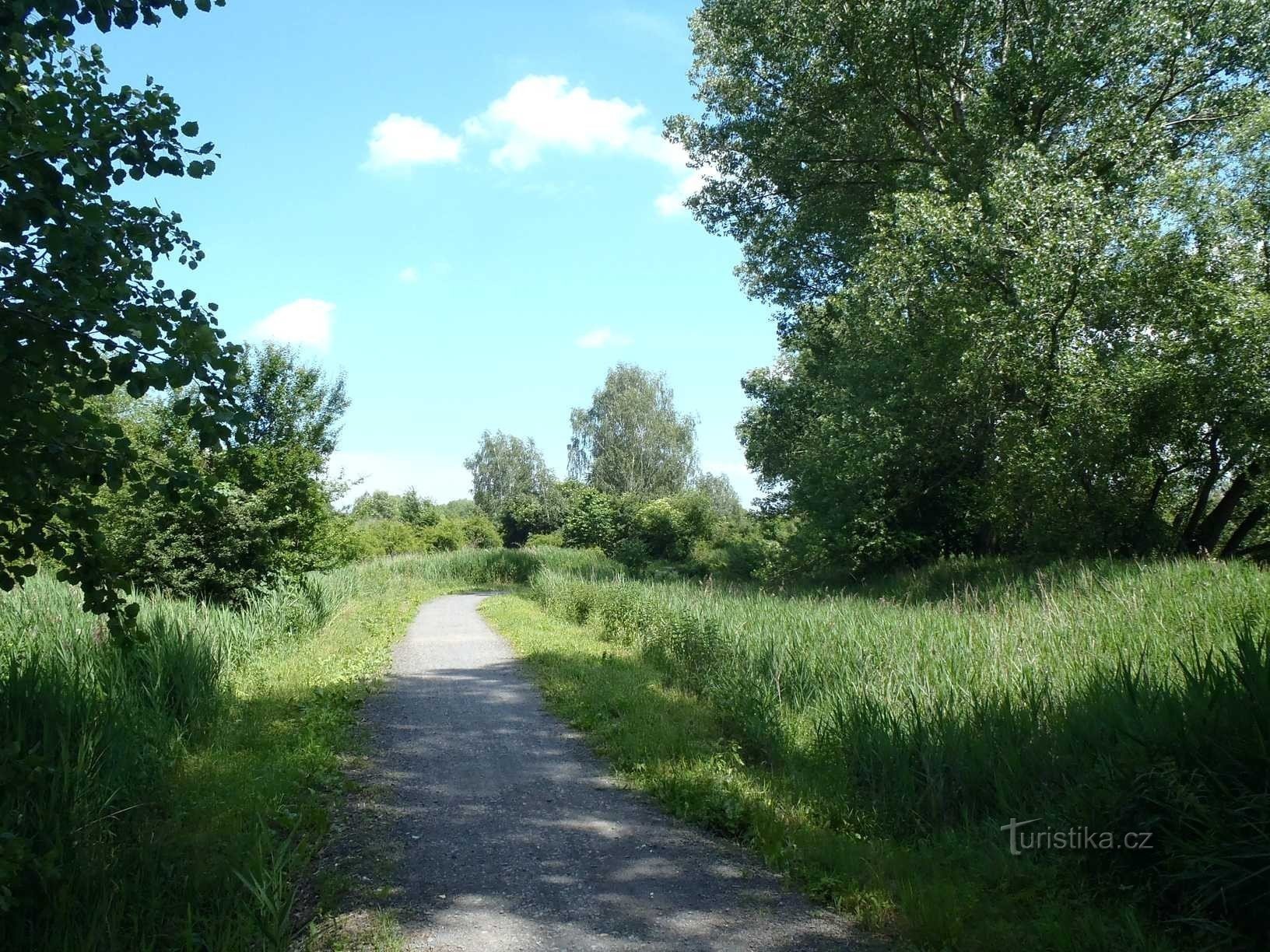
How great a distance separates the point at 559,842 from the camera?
576cm

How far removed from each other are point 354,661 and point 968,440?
1522 centimetres

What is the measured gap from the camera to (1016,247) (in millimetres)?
16453

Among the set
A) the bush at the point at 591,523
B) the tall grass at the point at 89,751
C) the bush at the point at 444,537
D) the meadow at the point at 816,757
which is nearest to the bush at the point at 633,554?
the bush at the point at 591,523

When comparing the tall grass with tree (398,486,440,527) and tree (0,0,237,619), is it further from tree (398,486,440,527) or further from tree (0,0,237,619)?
tree (398,486,440,527)

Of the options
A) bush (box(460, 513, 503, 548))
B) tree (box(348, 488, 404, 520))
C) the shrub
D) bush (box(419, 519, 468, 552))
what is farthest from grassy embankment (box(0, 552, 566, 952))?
tree (box(348, 488, 404, 520))

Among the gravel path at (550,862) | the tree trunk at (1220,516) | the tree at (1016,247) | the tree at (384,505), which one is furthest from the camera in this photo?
the tree at (384,505)

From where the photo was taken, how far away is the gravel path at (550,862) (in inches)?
175

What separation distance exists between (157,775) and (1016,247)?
16508 mm

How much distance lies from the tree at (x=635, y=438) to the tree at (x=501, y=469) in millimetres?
18023

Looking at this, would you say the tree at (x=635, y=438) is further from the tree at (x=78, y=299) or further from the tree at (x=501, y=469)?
the tree at (x=78, y=299)

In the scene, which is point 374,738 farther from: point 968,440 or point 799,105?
point 799,105

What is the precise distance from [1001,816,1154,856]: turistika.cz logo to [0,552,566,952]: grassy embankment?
4220 mm

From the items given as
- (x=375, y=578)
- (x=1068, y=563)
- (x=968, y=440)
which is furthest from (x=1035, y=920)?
(x=375, y=578)

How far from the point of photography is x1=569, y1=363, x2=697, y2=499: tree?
64.1 meters
